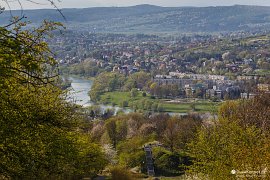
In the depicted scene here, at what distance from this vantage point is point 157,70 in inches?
4387

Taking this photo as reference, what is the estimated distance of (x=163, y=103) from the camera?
7269 cm

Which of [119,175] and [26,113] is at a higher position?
[26,113]

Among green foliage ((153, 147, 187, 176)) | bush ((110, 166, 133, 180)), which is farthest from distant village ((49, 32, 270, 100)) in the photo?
bush ((110, 166, 133, 180))

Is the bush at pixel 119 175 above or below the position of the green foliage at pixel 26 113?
below

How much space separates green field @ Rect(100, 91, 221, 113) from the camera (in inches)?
2571

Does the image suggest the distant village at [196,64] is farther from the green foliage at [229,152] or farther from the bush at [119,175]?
the green foliage at [229,152]

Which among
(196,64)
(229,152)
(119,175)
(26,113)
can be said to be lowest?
(196,64)

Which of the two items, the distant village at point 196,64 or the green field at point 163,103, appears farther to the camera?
the distant village at point 196,64

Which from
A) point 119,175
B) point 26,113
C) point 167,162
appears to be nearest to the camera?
point 26,113

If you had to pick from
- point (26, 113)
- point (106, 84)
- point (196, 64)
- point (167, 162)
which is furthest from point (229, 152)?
point (196, 64)

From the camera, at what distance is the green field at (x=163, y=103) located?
A: 6531 centimetres

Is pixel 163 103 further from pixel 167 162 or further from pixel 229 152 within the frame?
pixel 229 152

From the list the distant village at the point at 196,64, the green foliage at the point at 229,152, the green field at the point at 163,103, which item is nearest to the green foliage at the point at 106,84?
the green field at the point at 163,103

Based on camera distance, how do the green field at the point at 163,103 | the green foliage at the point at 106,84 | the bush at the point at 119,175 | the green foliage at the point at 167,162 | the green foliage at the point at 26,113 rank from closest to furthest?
the green foliage at the point at 26,113 → the bush at the point at 119,175 → the green foliage at the point at 167,162 → the green field at the point at 163,103 → the green foliage at the point at 106,84
